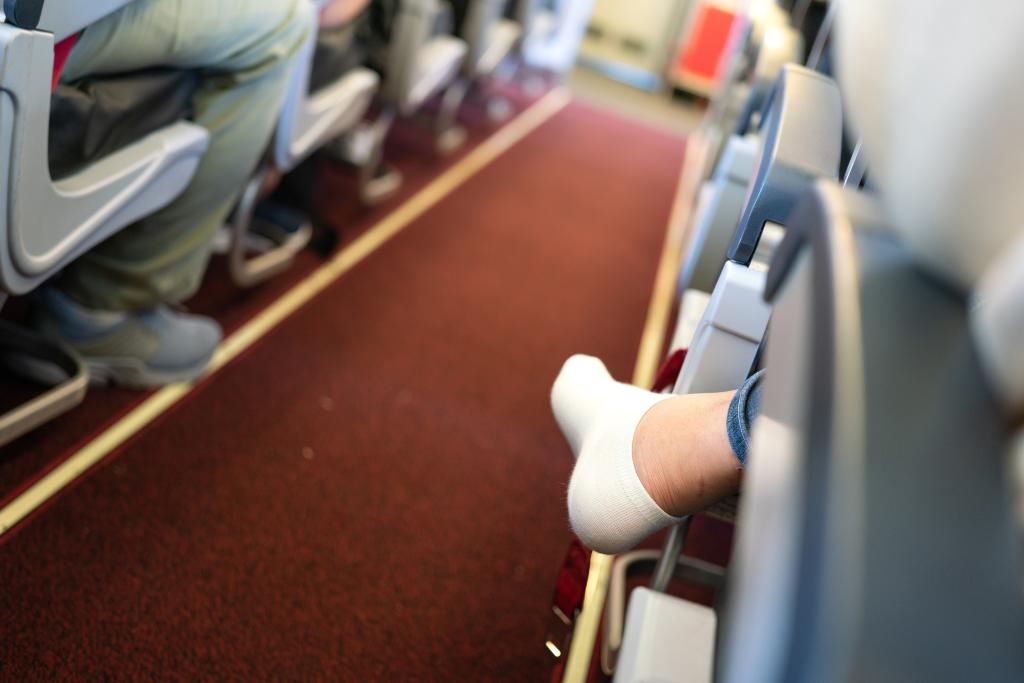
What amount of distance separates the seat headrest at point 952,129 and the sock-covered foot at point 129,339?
1.26 meters

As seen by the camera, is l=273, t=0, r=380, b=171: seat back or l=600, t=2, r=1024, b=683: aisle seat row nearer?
l=600, t=2, r=1024, b=683: aisle seat row

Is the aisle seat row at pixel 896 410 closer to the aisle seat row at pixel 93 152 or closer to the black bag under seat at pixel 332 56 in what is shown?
the aisle seat row at pixel 93 152

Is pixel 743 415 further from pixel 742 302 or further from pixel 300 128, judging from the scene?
pixel 300 128

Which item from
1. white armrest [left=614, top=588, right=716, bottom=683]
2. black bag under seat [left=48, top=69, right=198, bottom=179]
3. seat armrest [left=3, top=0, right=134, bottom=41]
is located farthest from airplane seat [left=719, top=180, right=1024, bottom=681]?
black bag under seat [left=48, top=69, right=198, bottom=179]

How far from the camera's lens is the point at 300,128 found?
163 centimetres

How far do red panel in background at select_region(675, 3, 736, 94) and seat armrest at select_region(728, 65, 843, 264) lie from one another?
6275 millimetres

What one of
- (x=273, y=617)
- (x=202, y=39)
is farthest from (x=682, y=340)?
(x=202, y=39)

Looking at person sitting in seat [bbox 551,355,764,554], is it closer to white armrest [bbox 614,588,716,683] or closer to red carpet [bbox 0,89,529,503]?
white armrest [bbox 614,588,716,683]

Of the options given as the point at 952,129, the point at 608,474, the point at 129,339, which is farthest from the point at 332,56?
the point at 952,129

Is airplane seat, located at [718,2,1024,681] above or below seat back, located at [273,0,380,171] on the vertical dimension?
above

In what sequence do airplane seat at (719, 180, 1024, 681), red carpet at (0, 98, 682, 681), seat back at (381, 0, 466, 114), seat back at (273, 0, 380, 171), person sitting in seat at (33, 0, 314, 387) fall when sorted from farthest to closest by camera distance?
seat back at (381, 0, 466, 114) < seat back at (273, 0, 380, 171) < person sitting in seat at (33, 0, 314, 387) < red carpet at (0, 98, 682, 681) < airplane seat at (719, 180, 1024, 681)

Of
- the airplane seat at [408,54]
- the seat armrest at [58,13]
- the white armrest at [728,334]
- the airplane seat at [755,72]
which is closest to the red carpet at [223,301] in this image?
the airplane seat at [408,54]

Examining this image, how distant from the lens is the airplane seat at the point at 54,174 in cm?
85

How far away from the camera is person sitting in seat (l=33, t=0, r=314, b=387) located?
1.22 m
